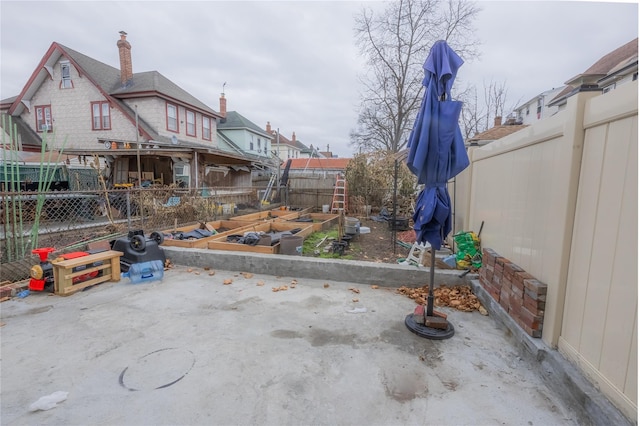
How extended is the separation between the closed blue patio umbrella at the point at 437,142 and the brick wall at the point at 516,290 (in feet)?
2.12

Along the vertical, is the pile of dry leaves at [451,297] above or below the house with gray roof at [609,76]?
below

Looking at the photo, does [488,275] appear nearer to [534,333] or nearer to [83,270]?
[534,333]

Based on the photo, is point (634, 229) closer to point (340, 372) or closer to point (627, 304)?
point (627, 304)

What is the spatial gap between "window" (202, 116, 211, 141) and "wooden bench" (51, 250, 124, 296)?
15.4 metres

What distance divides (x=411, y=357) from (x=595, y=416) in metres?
1.13

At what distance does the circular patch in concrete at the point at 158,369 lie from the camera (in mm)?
2086

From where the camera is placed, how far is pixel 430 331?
2.81 m

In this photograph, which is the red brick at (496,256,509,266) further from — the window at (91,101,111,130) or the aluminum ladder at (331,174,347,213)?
the window at (91,101,111,130)

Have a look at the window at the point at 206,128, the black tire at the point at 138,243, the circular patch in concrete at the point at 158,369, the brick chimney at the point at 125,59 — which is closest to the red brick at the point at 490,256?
the circular patch in concrete at the point at 158,369

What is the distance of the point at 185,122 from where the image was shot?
1653cm

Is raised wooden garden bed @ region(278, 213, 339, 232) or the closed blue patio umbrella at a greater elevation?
the closed blue patio umbrella

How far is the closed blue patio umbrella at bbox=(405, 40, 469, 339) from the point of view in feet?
8.27

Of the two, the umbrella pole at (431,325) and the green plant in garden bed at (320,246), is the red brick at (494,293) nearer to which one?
the umbrella pole at (431,325)

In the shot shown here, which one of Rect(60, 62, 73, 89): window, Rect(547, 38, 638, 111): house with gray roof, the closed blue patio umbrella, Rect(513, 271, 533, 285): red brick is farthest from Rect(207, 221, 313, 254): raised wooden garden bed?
Rect(60, 62, 73, 89): window
